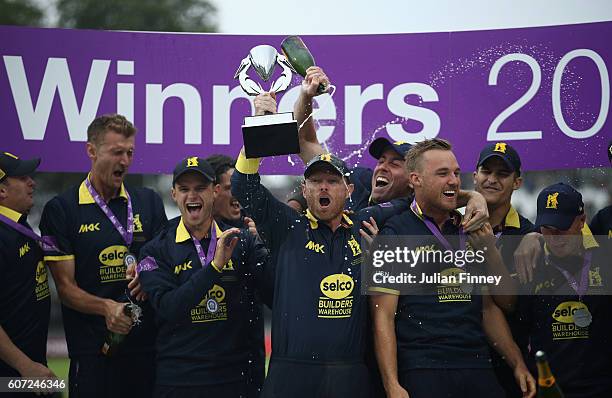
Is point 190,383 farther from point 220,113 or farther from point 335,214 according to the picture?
point 220,113

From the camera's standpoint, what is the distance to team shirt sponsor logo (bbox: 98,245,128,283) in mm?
6715

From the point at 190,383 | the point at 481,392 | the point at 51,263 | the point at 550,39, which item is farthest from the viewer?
the point at 550,39

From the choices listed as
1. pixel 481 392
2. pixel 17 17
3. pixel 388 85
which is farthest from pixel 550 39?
pixel 17 17

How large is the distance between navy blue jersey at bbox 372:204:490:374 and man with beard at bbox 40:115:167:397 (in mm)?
1910

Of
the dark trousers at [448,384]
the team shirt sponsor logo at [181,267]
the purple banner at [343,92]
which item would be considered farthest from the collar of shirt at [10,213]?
the dark trousers at [448,384]

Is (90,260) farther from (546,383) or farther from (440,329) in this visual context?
(546,383)

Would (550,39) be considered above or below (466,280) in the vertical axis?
above

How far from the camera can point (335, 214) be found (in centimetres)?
596

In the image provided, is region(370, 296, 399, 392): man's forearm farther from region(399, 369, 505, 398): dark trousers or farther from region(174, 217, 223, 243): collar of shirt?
region(174, 217, 223, 243): collar of shirt

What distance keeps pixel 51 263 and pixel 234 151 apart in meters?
1.96

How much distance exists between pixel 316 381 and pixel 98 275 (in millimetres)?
1945

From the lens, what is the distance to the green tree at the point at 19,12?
27.9 m

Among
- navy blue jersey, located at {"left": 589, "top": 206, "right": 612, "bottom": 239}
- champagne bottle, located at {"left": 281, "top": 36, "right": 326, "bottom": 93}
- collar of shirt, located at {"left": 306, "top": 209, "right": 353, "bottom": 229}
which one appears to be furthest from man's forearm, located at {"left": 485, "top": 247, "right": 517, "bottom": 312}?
champagne bottle, located at {"left": 281, "top": 36, "right": 326, "bottom": 93}

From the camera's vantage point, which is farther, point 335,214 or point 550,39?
A: point 550,39
